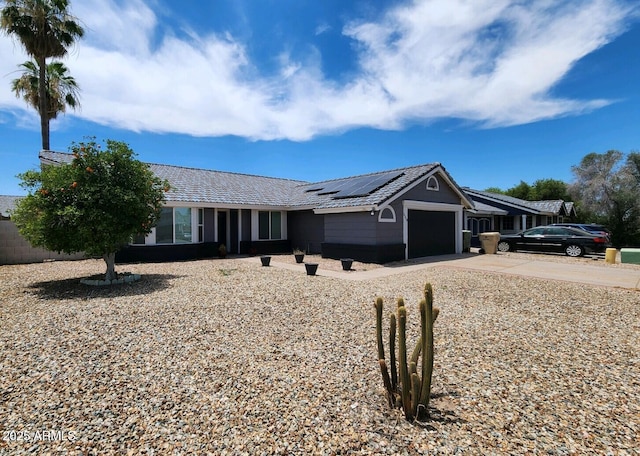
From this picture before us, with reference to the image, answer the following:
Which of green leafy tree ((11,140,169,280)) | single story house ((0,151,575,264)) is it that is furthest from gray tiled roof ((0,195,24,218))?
green leafy tree ((11,140,169,280))

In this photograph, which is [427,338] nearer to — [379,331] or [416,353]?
[416,353]

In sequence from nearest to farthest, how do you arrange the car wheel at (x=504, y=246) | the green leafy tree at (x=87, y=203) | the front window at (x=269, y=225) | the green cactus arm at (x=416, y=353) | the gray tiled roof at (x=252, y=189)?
1. the green cactus arm at (x=416, y=353)
2. the green leafy tree at (x=87, y=203)
3. the gray tiled roof at (x=252, y=189)
4. the front window at (x=269, y=225)
5. the car wheel at (x=504, y=246)

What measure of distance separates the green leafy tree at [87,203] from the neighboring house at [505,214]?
73.2ft

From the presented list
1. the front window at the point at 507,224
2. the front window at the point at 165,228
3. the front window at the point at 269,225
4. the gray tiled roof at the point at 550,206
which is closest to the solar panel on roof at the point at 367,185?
the front window at the point at 269,225

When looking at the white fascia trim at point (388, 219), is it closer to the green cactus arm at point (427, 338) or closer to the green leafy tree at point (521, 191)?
the green cactus arm at point (427, 338)

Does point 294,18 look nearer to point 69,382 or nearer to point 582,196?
point 69,382

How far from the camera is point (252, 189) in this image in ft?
62.6

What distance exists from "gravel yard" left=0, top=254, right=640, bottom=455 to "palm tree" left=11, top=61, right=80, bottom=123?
20.1 m

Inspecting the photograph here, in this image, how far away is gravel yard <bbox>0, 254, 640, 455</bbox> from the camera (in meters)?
2.62

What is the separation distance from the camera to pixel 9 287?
26.6ft

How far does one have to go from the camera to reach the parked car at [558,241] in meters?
15.7

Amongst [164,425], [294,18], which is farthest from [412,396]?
[294,18]

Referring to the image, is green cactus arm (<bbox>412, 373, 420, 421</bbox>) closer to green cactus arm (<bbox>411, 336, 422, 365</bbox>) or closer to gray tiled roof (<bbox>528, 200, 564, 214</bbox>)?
green cactus arm (<bbox>411, 336, 422, 365</bbox>)

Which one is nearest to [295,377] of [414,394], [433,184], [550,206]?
[414,394]
